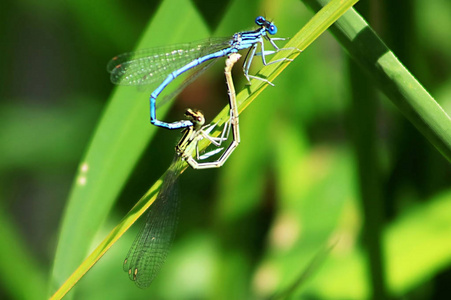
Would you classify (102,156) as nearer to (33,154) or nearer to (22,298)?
(22,298)

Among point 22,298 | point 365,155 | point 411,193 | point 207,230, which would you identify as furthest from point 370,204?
point 22,298

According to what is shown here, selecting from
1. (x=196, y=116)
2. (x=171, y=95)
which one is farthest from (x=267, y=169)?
(x=171, y=95)

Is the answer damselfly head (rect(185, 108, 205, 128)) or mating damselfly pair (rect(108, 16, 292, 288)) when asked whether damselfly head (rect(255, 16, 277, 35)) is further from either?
damselfly head (rect(185, 108, 205, 128))

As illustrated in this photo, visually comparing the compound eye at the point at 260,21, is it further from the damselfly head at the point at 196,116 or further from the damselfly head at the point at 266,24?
the damselfly head at the point at 196,116

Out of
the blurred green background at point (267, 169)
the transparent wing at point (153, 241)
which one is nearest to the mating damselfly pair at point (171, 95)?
the transparent wing at point (153, 241)

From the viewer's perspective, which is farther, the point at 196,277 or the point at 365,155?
the point at 196,277
